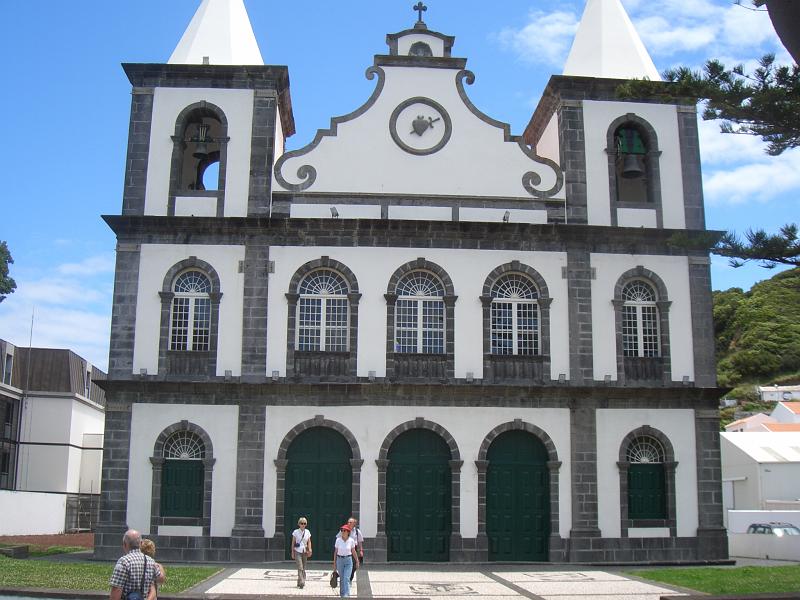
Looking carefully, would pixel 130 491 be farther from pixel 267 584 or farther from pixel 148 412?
pixel 267 584

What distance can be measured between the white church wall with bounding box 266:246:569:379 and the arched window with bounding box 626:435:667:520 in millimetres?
2549

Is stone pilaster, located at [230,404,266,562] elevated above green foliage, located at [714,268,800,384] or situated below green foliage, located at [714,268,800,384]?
below

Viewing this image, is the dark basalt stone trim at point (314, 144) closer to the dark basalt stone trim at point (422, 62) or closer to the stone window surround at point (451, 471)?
the dark basalt stone trim at point (422, 62)

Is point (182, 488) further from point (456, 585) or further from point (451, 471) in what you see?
Result: point (456, 585)

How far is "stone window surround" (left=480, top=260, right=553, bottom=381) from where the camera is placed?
22781mm

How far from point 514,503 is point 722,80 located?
1162cm

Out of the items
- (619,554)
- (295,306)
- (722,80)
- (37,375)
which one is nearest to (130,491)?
(295,306)

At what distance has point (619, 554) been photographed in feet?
72.5

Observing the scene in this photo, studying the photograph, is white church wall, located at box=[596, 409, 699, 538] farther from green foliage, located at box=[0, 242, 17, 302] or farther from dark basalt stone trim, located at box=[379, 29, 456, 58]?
green foliage, located at box=[0, 242, 17, 302]

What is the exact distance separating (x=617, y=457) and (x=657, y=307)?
3.73 metres

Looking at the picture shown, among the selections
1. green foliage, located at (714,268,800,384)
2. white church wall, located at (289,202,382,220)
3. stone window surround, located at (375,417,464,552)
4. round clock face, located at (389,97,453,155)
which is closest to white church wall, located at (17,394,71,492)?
white church wall, located at (289,202,382,220)

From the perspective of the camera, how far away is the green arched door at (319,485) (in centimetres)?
2203

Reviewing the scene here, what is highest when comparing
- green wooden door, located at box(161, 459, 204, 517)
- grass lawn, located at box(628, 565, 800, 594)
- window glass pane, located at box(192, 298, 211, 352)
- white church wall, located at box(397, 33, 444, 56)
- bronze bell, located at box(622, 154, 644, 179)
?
white church wall, located at box(397, 33, 444, 56)

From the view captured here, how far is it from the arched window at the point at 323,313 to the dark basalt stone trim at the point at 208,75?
503 centimetres
